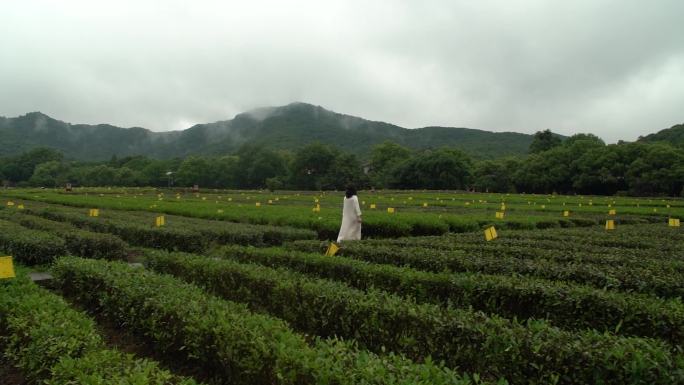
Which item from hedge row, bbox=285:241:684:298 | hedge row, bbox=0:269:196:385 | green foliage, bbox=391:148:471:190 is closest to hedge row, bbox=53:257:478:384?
hedge row, bbox=0:269:196:385

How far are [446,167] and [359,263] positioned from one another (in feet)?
248

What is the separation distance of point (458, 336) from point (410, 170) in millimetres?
81089

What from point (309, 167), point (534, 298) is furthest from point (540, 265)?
point (309, 167)

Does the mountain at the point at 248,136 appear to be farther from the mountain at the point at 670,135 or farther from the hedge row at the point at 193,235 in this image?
the hedge row at the point at 193,235

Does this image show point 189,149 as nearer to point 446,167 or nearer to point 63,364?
point 446,167

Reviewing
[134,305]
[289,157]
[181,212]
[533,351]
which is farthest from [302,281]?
[289,157]

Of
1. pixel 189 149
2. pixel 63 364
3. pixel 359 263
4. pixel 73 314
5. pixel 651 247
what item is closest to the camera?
pixel 63 364

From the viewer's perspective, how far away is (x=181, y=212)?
24.7 metres

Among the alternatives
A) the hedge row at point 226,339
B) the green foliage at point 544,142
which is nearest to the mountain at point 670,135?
the green foliage at point 544,142

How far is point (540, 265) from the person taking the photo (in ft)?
26.1

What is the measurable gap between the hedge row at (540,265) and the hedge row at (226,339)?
138 inches

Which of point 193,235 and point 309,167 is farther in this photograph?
point 309,167

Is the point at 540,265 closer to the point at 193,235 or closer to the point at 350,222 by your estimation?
the point at 350,222

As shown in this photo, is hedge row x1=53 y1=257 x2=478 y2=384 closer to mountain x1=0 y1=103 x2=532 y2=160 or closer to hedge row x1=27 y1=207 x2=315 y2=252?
hedge row x1=27 y1=207 x2=315 y2=252
